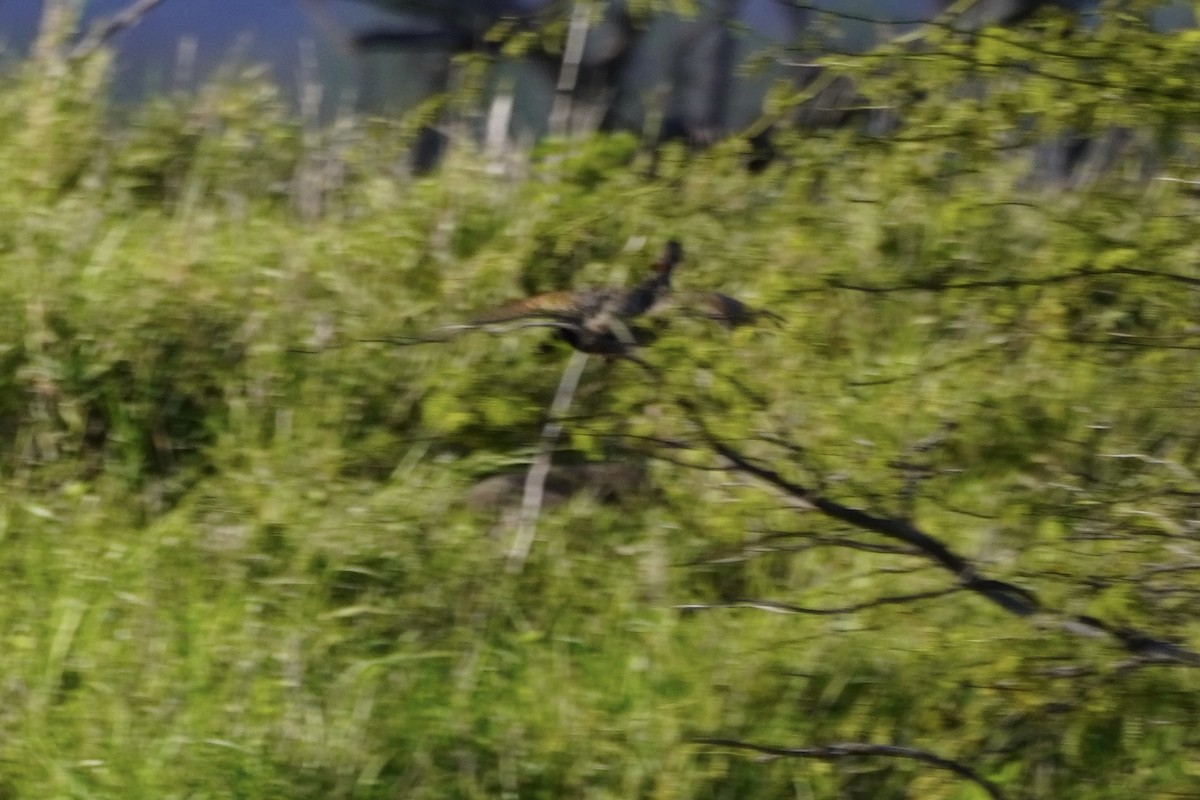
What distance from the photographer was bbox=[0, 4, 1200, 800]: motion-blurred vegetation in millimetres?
2953

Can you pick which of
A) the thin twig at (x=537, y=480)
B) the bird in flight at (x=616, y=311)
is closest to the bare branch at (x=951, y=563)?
the bird in flight at (x=616, y=311)

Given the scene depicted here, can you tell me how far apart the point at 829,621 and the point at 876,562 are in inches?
13.4

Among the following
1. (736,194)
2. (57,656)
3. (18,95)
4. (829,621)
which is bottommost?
(57,656)

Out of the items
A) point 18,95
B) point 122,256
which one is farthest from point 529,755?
point 18,95

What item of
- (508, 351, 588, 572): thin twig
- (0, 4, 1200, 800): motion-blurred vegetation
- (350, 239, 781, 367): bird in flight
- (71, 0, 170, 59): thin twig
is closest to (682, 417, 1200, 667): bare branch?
(0, 4, 1200, 800): motion-blurred vegetation

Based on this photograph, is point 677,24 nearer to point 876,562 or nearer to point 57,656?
point 876,562

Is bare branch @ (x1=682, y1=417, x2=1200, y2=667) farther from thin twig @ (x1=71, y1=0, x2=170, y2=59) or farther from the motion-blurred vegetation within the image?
thin twig @ (x1=71, y1=0, x2=170, y2=59)

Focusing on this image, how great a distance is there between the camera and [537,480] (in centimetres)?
430

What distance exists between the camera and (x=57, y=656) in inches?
141

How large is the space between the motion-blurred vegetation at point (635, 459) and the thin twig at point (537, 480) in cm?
6

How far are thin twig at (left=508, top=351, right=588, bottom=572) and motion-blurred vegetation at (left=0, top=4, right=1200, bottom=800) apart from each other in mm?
60

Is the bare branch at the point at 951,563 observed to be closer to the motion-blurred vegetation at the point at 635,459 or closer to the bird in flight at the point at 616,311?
the motion-blurred vegetation at the point at 635,459

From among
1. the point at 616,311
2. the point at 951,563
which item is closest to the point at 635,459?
the point at 616,311

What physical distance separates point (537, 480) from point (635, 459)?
1.35 ft
